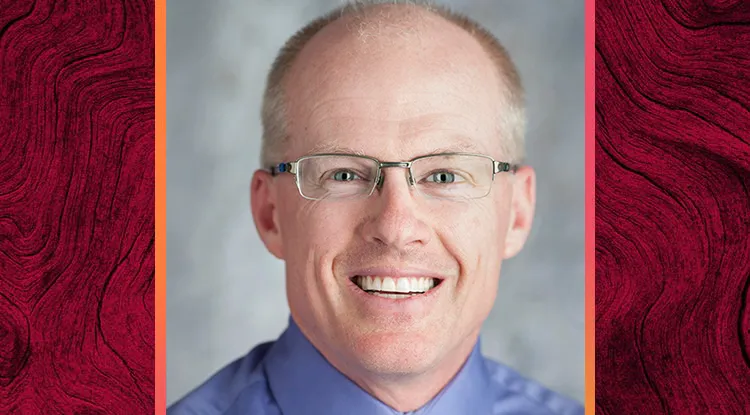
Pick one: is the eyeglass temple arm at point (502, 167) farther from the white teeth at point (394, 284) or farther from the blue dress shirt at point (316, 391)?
the blue dress shirt at point (316, 391)

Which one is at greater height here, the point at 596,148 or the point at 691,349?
the point at 596,148

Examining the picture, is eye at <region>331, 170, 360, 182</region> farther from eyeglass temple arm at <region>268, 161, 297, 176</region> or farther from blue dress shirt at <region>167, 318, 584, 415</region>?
blue dress shirt at <region>167, 318, 584, 415</region>

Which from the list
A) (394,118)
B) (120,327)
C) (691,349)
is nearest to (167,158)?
(120,327)

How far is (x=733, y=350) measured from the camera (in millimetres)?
2473

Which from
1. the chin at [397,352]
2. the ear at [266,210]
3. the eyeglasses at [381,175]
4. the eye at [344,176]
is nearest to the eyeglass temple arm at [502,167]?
the eyeglasses at [381,175]

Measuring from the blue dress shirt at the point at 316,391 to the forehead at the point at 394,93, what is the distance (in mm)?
557

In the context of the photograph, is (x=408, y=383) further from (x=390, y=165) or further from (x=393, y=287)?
(x=390, y=165)

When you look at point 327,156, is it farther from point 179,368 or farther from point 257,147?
point 179,368

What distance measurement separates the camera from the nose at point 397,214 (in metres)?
2.31

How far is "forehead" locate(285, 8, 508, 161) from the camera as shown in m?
2.32

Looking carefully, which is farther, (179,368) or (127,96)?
(179,368)

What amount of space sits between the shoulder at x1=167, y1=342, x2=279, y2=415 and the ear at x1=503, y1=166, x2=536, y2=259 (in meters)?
0.73

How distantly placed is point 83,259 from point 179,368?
15.4 inches

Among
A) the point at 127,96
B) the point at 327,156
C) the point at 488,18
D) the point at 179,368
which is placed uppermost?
→ the point at 488,18
